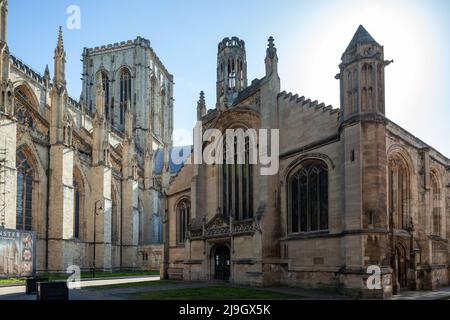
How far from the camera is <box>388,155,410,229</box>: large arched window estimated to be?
21.2 m

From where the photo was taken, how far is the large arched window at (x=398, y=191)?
69.7ft

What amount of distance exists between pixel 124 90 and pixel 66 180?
139ft

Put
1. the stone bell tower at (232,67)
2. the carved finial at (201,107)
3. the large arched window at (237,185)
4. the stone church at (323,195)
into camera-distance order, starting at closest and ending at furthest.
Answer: the stone church at (323,195), the large arched window at (237,185), the stone bell tower at (232,67), the carved finial at (201,107)

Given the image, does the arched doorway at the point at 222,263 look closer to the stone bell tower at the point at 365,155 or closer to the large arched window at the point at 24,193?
the stone bell tower at the point at 365,155

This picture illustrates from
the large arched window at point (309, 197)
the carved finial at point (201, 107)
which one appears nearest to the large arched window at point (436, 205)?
the large arched window at point (309, 197)

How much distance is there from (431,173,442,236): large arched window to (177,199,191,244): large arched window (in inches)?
628

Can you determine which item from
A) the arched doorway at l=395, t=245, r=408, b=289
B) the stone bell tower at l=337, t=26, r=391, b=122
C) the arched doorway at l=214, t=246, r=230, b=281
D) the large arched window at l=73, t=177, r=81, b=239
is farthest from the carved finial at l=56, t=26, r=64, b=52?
the arched doorway at l=395, t=245, r=408, b=289

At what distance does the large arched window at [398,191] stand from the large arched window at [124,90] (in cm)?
6095

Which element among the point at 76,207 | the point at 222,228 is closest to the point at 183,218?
the point at 222,228

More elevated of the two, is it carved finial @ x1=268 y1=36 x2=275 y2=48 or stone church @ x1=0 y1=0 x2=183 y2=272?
carved finial @ x1=268 y1=36 x2=275 y2=48

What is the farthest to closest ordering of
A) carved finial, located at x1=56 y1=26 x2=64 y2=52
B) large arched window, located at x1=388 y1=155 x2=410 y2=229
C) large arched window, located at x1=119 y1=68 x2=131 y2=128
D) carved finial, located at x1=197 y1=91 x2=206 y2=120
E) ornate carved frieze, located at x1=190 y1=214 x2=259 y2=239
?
1. large arched window, located at x1=119 y1=68 x2=131 y2=128
2. carved finial, located at x1=56 y1=26 x2=64 y2=52
3. carved finial, located at x1=197 y1=91 x2=206 y2=120
4. ornate carved frieze, located at x1=190 y1=214 x2=259 y2=239
5. large arched window, located at x1=388 y1=155 x2=410 y2=229

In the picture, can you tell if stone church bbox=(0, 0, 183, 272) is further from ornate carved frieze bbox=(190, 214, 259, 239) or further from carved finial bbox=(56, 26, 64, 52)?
ornate carved frieze bbox=(190, 214, 259, 239)

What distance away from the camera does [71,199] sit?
125 ft

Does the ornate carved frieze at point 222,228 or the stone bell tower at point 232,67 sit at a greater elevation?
the stone bell tower at point 232,67
